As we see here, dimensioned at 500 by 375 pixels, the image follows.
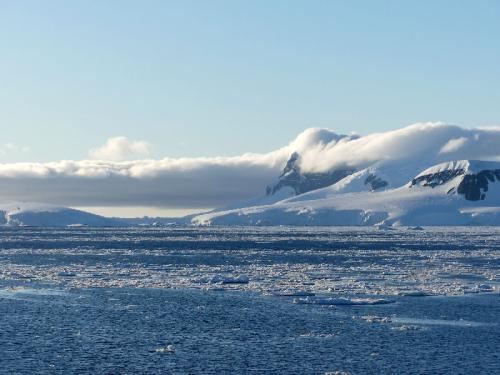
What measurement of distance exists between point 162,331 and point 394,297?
15629mm

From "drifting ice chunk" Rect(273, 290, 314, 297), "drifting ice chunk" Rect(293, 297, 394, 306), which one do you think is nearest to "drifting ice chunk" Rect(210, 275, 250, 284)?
"drifting ice chunk" Rect(273, 290, 314, 297)

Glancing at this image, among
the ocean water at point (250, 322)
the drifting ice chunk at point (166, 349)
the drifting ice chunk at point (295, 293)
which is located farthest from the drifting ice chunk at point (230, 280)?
the drifting ice chunk at point (166, 349)

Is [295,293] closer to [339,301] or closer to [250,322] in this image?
[339,301]

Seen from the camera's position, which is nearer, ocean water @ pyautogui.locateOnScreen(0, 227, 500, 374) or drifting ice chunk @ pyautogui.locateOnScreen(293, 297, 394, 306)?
ocean water @ pyautogui.locateOnScreen(0, 227, 500, 374)

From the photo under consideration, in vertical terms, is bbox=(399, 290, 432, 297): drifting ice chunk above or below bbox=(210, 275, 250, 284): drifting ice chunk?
below

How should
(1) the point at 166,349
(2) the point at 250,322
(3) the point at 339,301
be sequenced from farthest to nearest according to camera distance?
(3) the point at 339,301, (2) the point at 250,322, (1) the point at 166,349

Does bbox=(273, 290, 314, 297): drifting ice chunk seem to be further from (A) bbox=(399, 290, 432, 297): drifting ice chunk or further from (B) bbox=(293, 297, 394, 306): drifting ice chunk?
(A) bbox=(399, 290, 432, 297): drifting ice chunk

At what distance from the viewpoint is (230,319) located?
38562 millimetres

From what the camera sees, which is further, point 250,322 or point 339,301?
point 339,301

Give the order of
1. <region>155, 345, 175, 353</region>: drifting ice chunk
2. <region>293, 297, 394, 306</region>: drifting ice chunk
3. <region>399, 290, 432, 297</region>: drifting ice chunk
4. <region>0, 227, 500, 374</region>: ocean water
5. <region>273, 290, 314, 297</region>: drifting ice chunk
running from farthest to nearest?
<region>273, 290, 314, 297</region>: drifting ice chunk → <region>399, 290, 432, 297</region>: drifting ice chunk → <region>293, 297, 394, 306</region>: drifting ice chunk → <region>155, 345, 175, 353</region>: drifting ice chunk → <region>0, 227, 500, 374</region>: ocean water

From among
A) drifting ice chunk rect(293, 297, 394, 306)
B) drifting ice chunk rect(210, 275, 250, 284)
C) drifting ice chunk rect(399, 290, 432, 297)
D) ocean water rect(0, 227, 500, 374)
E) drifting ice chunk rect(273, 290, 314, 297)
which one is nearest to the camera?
ocean water rect(0, 227, 500, 374)

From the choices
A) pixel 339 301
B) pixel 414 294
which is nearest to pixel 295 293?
Answer: pixel 339 301

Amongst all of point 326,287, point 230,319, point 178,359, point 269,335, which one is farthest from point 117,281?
point 178,359

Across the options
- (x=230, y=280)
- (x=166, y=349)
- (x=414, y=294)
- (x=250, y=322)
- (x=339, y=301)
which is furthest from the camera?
(x=230, y=280)
